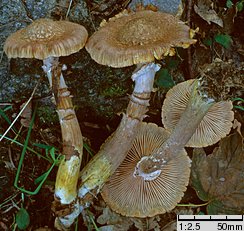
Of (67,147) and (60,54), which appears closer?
(60,54)

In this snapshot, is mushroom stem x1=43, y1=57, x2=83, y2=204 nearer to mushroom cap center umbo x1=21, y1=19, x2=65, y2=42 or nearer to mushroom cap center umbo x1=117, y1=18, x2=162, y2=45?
mushroom cap center umbo x1=21, y1=19, x2=65, y2=42

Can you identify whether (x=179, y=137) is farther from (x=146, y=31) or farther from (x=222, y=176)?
(x=146, y=31)

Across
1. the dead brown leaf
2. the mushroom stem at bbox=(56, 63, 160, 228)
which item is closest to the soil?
the dead brown leaf

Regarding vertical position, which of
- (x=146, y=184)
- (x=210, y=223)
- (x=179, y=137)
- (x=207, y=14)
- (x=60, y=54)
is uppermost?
(x=60, y=54)

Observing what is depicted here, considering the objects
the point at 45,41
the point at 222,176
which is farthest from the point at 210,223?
the point at 45,41

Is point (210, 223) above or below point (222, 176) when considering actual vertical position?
below

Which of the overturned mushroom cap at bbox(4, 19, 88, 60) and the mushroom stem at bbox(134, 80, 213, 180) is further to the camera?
the mushroom stem at bbox(134, 80, 213, 180)

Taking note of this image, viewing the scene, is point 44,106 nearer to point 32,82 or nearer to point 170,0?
point 32,82
